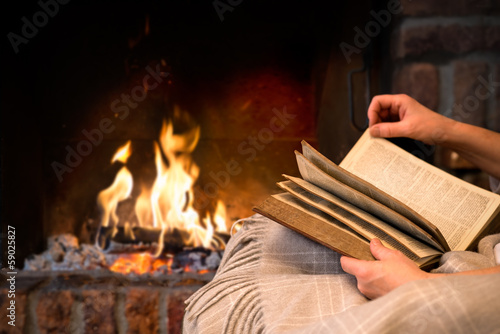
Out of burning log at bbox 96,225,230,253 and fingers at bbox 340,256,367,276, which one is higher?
fingers at bbox 340,256,367,276

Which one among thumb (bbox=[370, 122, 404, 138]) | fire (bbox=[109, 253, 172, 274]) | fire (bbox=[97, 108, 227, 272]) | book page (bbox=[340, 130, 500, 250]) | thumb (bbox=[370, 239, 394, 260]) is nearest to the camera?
thumb (bbox=[370, 239, 394, 260])

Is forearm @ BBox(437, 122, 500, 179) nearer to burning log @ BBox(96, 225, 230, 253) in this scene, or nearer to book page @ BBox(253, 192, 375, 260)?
book page @ BBox(253, 192, 375, 260)

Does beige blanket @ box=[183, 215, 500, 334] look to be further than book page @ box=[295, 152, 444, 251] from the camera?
No

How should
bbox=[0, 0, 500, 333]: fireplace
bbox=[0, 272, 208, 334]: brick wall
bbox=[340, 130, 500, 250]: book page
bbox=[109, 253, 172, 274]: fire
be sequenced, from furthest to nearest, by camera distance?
1. bbox=[0, 0, 500, 333]: fireplace
2. bbox=[109, 253, 172, 274]: fire
3. bbox=[0, 272, 208, 334]: brick wall
4. bbox=[340, 130, 500, 250]: book page

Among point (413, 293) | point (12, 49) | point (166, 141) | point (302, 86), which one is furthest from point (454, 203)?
point (12, 49)

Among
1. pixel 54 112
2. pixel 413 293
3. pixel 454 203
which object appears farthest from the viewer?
pixel 54 112

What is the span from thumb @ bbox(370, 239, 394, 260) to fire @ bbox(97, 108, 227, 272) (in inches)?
34.4

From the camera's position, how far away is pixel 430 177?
28.0 inches

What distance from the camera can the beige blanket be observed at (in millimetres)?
383

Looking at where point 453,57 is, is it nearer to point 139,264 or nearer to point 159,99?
point 159,99

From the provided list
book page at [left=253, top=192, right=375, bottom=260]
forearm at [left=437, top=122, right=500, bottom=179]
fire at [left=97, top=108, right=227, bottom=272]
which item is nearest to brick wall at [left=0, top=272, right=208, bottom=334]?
fire at [left=97, top=108, right=227, bottom=272]

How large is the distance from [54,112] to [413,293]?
1.25 m

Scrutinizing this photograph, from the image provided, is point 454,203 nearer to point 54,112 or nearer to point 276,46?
point 276,46

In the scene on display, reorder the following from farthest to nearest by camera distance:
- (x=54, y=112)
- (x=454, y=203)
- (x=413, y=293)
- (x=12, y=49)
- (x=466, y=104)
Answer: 1. (x=54, y=112)
2. (x=12, y=49)
3. (x=466, y=104)
4. (x=454, y=203)
5. (x=413, y=293)
